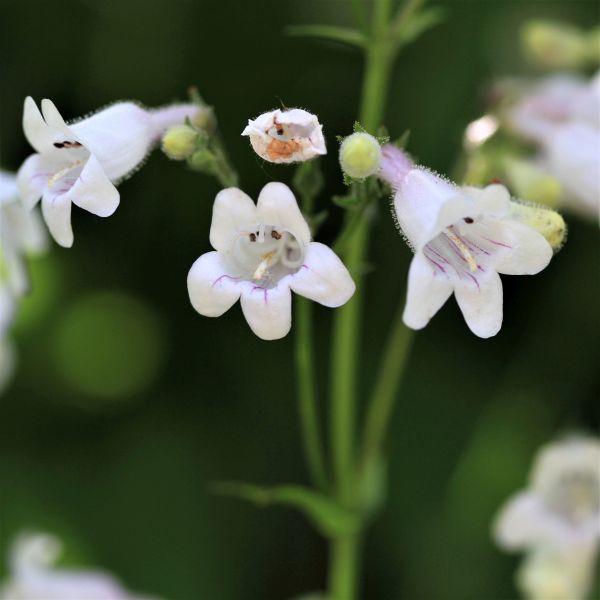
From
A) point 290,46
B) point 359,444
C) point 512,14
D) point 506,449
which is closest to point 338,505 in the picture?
point 359,444

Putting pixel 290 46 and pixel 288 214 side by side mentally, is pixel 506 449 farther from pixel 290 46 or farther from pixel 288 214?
pixel 288 214

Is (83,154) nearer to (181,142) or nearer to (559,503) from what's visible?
(181,142)

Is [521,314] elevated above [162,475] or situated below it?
above

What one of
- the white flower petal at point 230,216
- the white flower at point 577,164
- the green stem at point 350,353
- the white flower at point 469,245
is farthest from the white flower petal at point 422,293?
the white flower at point 577,164

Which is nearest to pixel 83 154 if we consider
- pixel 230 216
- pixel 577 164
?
pixel 230 216

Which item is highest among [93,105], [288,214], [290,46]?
[290,46]

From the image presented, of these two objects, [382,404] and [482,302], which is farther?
[382,404]
